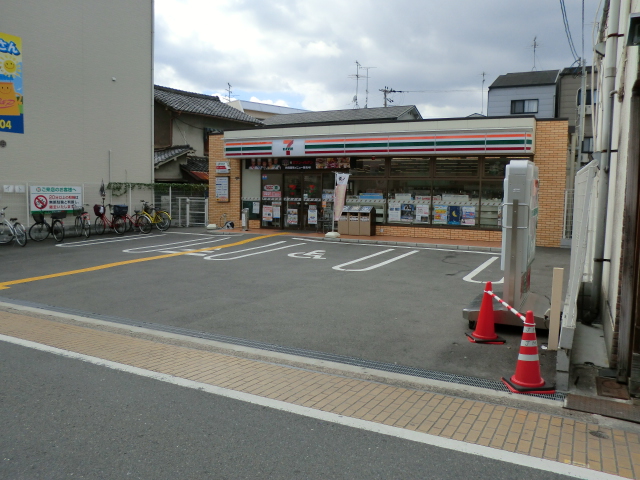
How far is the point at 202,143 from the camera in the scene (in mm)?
29828

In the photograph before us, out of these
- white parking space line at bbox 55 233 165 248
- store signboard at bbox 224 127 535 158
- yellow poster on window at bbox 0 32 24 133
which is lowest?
white parking space line at bbox 55 233 165 248

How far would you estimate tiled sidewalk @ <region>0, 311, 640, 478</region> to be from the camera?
3668 mm

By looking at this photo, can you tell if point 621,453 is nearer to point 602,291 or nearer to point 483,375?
point 483,375

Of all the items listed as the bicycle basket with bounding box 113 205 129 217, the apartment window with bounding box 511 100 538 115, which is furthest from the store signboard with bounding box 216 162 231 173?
the apartment window with bounding box 511 100 538 115

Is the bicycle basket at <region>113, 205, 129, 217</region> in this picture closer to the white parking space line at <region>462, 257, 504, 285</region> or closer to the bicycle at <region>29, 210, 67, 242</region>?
the bicycle at <region>29, 210, 67, 242</region>

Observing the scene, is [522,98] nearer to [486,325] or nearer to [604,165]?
[604,165]

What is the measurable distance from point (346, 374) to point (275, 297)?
362 cm

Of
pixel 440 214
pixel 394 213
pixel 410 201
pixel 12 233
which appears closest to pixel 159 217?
pixel 12 233

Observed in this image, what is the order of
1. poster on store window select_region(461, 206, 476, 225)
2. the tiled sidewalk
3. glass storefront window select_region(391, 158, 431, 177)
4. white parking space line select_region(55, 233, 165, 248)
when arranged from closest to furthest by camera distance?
the tiled sidewalk → white parking space line select_region(55, 233, 165, 248) → poster on store window select_region(461, 206, 476, 225) → glass storefront window select_region(391, 158, 431, 177)

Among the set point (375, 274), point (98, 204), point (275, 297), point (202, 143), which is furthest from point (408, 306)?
point (202, 143)

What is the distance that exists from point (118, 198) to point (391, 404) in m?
19.5

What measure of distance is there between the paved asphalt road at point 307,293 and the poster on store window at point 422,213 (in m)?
2.95

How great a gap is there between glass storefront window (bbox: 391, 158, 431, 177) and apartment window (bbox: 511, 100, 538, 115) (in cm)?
1885

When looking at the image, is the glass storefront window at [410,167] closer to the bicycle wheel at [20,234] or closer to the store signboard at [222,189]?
the store signboard at [222,189]
